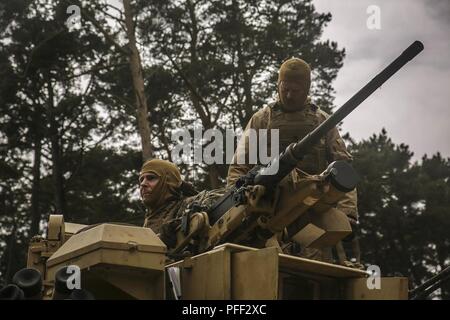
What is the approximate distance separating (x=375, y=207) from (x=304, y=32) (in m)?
6.48

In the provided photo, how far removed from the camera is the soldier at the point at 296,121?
671 cm

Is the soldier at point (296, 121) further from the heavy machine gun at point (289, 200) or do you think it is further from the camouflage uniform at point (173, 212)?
the heavy machine gun at point (289, 200)

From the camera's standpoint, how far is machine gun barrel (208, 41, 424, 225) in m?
5.18

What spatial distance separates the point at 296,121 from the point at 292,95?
0.23 metres

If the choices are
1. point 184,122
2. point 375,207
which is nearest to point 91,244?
point 184,122

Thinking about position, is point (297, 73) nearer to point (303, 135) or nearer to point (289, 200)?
point (303, 135)

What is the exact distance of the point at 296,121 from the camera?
6766mm

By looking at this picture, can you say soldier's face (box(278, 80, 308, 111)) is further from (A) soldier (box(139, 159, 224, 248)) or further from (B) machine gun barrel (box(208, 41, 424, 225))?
(A) soldier (box(139, 159, 224, 248))

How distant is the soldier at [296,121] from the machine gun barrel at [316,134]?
3.36 feet

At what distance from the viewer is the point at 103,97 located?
2391 centimetres

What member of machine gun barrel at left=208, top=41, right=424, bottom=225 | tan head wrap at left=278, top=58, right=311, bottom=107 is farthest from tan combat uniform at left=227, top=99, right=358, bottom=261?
machine gun barrel at left=208, top=41, right=424, bottom=225

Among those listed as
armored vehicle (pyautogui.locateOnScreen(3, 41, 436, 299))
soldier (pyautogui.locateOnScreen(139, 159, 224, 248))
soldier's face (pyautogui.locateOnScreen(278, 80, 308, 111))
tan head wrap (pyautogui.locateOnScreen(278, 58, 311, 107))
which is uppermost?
tan head wrap (pyautogui.locateOnScreen(278, 58, 311, 107))

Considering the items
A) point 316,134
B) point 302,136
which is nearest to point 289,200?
point 316,134
